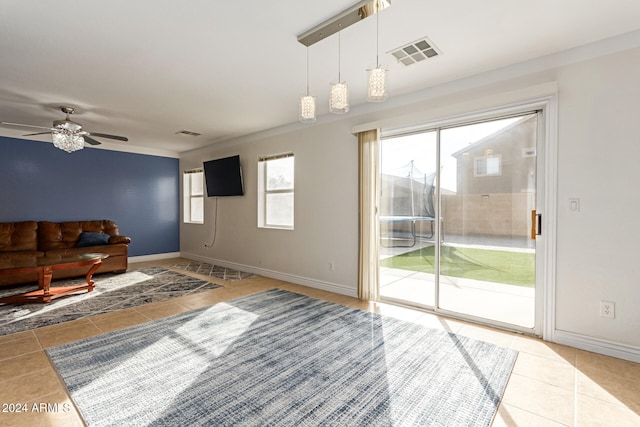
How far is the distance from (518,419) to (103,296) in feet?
15.1

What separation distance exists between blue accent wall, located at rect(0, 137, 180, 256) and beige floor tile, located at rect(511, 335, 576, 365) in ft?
→ 22.6

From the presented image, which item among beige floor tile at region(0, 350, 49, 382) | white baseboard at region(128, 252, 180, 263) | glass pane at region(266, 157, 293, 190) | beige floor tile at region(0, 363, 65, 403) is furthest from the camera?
white baseboard at region(128, 252, 180, 263)

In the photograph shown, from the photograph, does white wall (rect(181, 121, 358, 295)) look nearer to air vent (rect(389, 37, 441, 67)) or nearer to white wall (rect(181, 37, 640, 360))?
white wall (rect(181, 37, 640, 360))

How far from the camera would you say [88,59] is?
8.92 ft

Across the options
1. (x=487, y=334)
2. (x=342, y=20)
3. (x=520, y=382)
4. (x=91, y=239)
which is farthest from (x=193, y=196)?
(x=520, y=382)

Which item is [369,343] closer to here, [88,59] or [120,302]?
[120,302]

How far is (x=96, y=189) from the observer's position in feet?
19.6

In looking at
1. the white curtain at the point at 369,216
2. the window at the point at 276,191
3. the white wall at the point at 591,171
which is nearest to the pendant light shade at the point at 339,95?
the white wall at the point at 591,171

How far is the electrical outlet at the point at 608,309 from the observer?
2412 mm

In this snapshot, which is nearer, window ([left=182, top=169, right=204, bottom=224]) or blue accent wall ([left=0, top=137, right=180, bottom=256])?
blue accent wall ([left=0, top=137, right=180, bottom=256])

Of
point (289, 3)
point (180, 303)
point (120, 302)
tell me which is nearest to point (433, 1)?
point (289, 3)

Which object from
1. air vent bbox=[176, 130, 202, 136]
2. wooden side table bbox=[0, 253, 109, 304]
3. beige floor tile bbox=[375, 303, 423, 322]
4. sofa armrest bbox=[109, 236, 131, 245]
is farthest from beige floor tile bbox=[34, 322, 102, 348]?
air vent bbox=[176, 130, 202, 136]

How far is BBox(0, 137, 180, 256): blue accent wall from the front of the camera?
Answer: 5105 mm

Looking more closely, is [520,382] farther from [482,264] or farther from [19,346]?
[19,346]
